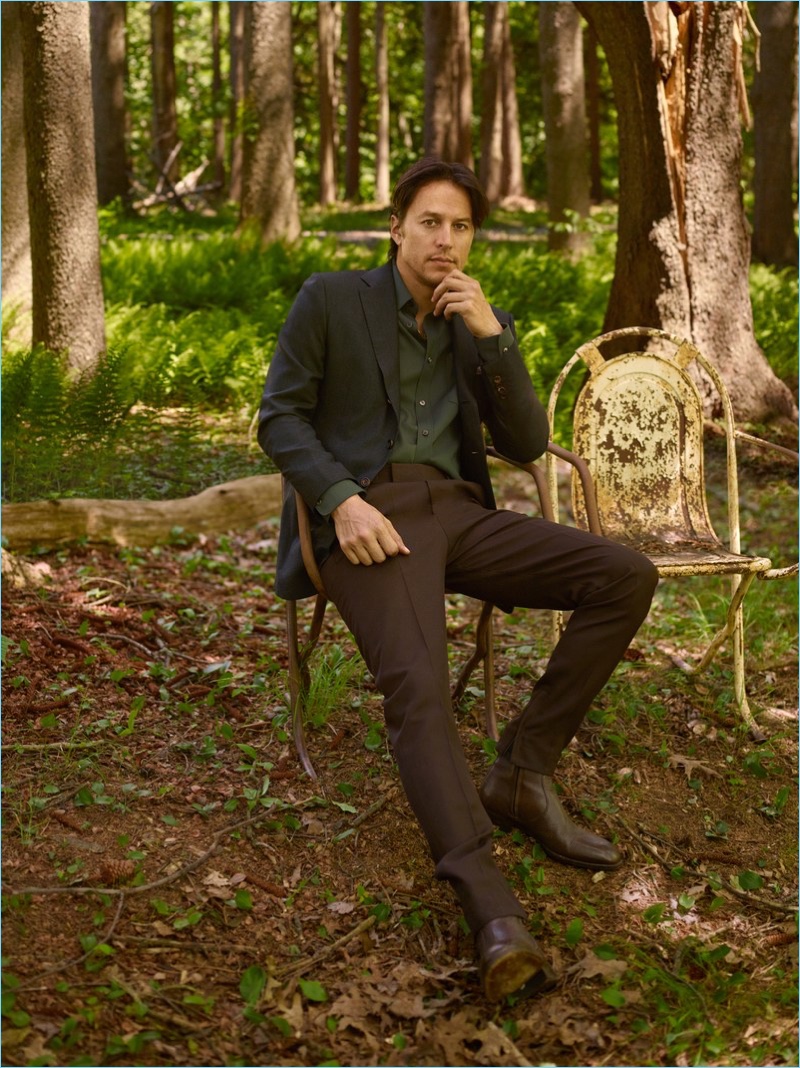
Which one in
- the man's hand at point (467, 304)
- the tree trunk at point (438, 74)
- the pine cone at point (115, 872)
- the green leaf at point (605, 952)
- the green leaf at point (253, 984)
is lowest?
the green leaf at point (605, 952)

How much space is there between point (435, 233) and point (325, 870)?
6.88ft

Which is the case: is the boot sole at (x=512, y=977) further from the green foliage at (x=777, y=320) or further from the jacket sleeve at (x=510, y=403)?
the green foliage at (x=777, y=320)

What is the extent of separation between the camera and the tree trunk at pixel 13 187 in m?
9.04

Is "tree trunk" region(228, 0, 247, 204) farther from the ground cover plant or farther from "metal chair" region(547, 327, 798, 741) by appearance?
"metal chair" region(547, 327, 798, 741)

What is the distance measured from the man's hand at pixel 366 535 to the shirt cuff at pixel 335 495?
0.04m

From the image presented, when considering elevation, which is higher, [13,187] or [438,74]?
[438,74]

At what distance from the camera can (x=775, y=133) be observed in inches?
567

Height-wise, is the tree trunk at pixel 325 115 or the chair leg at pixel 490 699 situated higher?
the tree trunk at pixel 325 115

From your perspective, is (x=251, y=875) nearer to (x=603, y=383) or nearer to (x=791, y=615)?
(x=603, y=383)

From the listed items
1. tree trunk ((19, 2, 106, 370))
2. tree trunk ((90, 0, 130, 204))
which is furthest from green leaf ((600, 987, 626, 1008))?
tree trunk ((90, 0, 130, 204))

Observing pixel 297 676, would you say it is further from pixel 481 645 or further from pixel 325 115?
pixel 325 115

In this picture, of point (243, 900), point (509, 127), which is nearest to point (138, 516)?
point (243, 900)

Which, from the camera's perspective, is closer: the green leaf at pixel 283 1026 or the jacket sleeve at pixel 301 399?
the green leaf at pixel 283 1026

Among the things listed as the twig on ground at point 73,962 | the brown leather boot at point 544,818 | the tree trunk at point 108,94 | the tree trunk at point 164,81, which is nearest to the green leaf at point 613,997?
the brown leather boot at point 544,818
